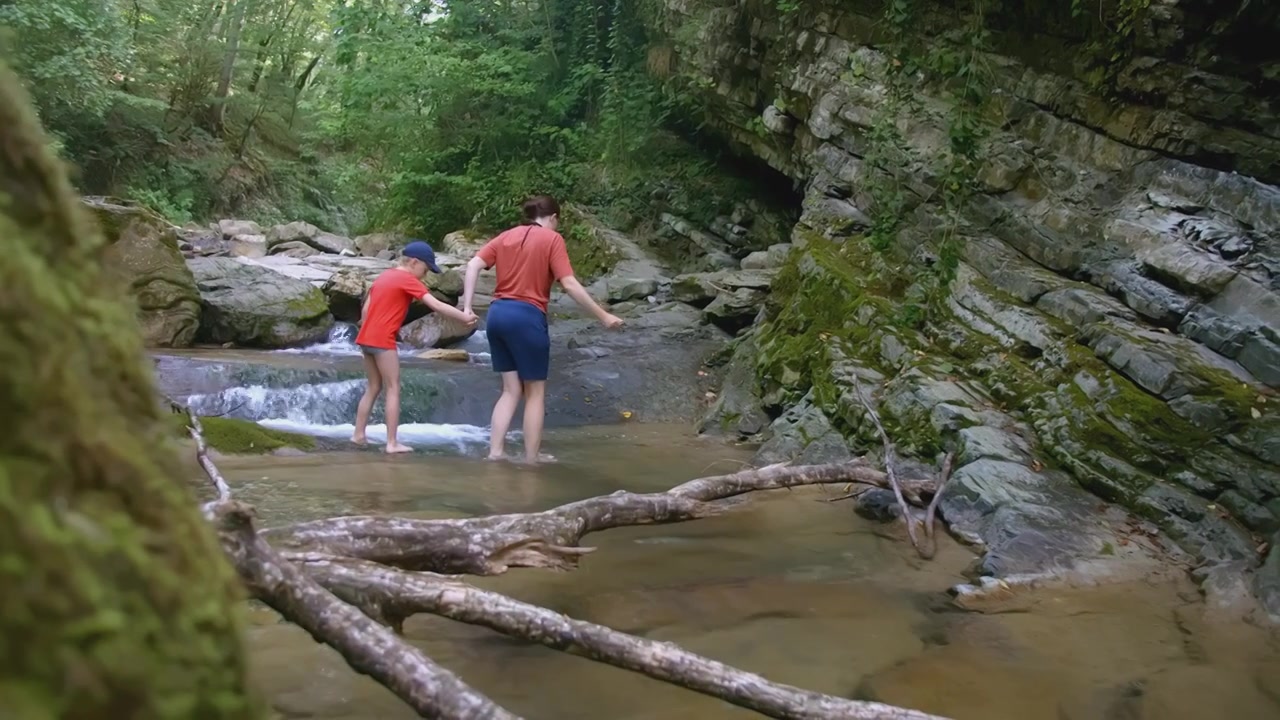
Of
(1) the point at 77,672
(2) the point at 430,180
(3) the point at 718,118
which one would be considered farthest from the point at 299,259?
(1) the point at 77,672

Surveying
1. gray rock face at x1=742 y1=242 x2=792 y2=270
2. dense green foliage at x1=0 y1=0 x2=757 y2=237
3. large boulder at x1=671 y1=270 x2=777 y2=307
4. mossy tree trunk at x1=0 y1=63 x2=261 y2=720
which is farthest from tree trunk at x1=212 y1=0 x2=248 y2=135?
mossy tree trunk at x1=0 y1=63 x2=261 y2=720

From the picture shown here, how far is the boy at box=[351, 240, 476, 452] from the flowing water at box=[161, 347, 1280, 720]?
108 centimetres

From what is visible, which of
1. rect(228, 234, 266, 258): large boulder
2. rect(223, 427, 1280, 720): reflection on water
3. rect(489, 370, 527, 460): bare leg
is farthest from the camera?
rect(228, 234, 266, 258): large boulder

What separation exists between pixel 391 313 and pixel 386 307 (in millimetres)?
64

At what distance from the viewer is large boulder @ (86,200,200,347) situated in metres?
11.1

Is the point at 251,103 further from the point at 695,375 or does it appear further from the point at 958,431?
the point at 958,431

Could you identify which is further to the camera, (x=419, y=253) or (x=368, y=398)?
(x=368, y=398)

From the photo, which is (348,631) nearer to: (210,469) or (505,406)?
(210,469)

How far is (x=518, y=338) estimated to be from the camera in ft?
22.2

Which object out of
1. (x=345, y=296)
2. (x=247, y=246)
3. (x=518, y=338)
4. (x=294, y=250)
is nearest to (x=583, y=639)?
(x=518, y=338)

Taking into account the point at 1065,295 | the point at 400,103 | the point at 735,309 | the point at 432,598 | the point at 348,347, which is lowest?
the point at 348,347

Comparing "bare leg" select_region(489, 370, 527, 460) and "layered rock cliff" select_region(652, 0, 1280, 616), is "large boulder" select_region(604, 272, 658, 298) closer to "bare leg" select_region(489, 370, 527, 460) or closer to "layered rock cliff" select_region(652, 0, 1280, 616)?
"layered rock cliff" select_region(652, 0, 1280, 616)

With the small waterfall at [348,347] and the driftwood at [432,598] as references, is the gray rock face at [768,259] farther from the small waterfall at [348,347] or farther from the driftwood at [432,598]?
the driftwood at [432,598]

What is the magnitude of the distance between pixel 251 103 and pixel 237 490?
26618 millimetres
